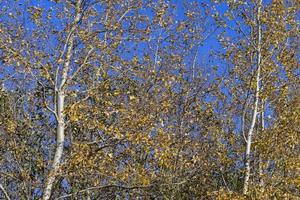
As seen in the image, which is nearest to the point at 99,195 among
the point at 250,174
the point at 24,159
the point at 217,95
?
the point at 24,159

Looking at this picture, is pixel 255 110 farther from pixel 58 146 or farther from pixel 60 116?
pixel 58 146

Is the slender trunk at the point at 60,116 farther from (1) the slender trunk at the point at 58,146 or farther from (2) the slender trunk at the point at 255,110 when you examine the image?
(2) the slender trunk at the point at 255,110

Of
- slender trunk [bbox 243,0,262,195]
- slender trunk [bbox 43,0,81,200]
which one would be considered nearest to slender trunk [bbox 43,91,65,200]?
slender trunk [bbox 43,0,81,200]

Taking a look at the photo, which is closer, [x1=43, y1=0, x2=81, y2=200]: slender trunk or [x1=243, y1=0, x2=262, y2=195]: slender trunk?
[x1=43, y1=0, x2=81, y2=200]: slender trunk

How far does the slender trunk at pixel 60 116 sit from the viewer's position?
1858 cm

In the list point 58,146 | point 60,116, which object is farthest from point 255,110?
point 58,146

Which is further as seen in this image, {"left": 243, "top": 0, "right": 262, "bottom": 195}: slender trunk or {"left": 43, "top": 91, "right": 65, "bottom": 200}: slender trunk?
{"left": 243, "top": 0, "right": 262, "bottom": 195}: slender trunk

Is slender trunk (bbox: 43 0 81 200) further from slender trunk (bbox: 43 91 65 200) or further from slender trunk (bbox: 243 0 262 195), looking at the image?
slender trunk (bbox: 243 0 262 195)

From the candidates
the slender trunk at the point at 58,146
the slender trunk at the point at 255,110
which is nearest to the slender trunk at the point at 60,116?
the slender trunk at the point at 58,146

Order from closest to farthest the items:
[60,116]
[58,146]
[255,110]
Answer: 1. [58,146]
2. [60,116]
3. [255,110]

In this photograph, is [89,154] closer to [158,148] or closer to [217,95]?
[158,148]

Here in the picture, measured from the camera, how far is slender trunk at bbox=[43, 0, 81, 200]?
18.6 metres

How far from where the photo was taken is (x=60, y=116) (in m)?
20.2

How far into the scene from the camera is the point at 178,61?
30.6 metres
